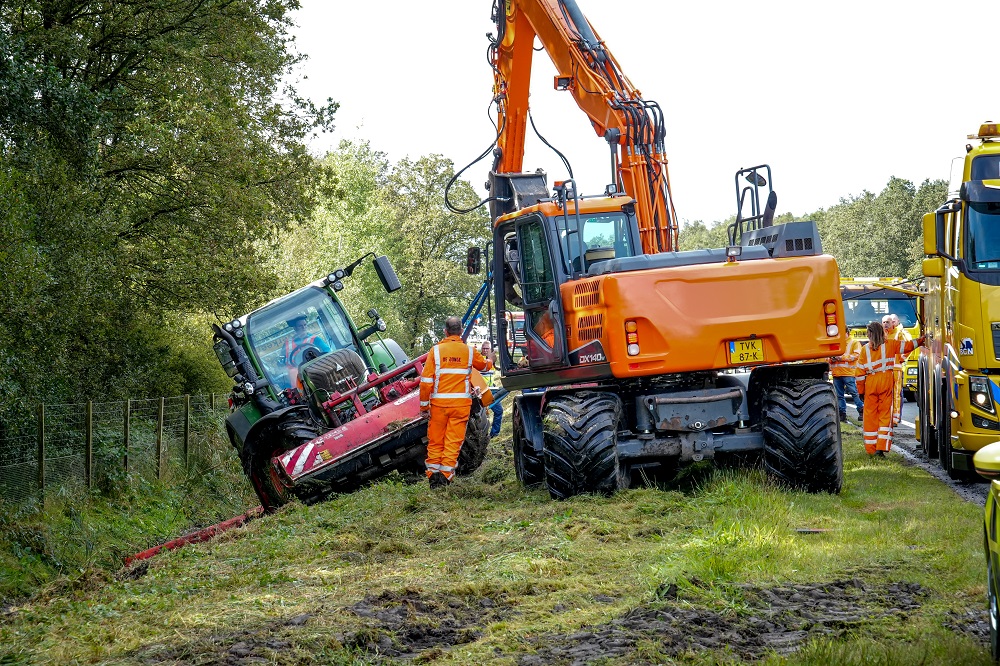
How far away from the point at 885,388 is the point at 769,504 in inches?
246

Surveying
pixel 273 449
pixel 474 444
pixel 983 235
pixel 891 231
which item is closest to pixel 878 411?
pixel 983 235

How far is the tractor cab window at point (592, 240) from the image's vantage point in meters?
12.1

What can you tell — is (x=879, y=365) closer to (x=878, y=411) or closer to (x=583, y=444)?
(x=878, y=411)

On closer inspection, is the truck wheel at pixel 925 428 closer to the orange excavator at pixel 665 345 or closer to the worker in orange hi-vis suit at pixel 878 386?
the worker in orange hi-vis suit at pixel 878 386

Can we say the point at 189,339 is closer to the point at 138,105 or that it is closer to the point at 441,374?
the point at 138,105

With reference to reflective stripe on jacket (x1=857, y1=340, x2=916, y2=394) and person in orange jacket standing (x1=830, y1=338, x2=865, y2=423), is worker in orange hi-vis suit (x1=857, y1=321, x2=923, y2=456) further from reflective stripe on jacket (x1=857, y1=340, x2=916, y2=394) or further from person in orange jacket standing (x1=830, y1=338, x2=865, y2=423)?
person in orange jacket standing (x1=830, y1=338, x2=865, y2=423)

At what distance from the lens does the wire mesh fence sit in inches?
612

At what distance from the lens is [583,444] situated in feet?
35.4

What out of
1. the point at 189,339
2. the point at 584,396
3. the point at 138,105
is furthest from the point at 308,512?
the point at 189,339

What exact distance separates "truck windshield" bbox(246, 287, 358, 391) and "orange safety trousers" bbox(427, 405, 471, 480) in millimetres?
4012

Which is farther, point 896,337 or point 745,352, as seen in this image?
point 896,337

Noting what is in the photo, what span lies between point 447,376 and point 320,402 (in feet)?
10.2

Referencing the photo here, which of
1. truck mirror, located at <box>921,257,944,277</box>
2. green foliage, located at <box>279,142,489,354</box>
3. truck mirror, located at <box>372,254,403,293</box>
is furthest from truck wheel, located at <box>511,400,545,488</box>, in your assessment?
green foliage, located at <box>279,142,489,354</box>

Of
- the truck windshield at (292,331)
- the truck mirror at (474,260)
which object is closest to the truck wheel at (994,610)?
the truck mirror at (474,260)
